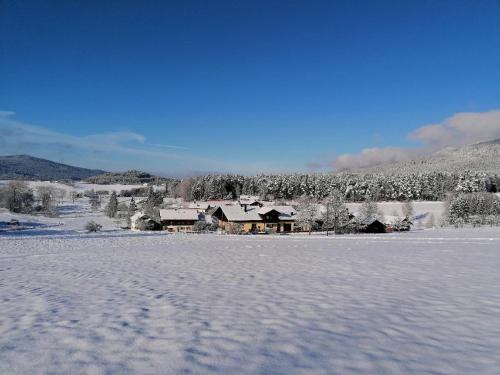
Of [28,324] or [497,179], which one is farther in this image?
[497,179]

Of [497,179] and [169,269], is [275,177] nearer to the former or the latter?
[497,179]

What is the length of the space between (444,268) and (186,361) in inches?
476

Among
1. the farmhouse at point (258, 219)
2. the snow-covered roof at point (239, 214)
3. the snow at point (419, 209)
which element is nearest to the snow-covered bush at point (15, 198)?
the farmhouse at point (258, 219)

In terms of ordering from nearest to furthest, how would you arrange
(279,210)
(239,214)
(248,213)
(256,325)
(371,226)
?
(256,325) < (371,226) < (239,214) < (248,213) < (279,210)

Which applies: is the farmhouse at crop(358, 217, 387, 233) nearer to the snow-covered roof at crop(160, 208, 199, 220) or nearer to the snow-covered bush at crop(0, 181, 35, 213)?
the snow-covered roof at crop(160, 208, 199, 220)

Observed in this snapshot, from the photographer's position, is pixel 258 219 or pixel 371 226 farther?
pixel 258 219

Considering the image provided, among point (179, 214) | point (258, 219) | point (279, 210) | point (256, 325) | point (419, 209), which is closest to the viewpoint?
point (256, 325)

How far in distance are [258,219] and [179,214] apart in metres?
18.6

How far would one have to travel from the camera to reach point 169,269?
14.7 m

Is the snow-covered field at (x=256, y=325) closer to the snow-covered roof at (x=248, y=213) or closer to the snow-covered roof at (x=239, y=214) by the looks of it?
the snow-covered roof at (x=239, y=214)

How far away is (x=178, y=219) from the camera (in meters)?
75.6

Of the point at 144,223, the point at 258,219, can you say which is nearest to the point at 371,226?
the point at 258,219

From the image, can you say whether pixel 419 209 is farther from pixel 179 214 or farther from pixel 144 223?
pixel 144 223

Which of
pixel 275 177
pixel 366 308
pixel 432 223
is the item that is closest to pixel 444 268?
pixel 366 308
